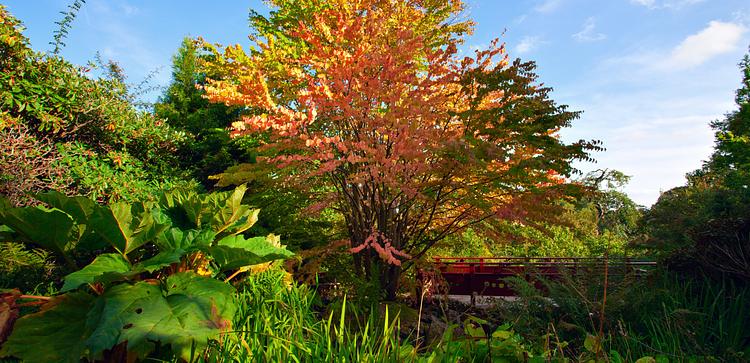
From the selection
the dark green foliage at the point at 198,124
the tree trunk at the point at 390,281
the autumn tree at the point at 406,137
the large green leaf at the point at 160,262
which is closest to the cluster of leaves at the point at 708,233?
the autumn tree at the point at 406,137

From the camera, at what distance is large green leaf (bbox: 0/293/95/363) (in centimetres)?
181

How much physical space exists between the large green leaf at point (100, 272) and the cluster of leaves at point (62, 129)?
5179mm

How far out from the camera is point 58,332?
1.92 metres

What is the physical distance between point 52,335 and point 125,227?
1.89ft

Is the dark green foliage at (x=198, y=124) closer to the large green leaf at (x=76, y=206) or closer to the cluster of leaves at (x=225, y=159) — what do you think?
the cluster of leaves at (x=225, y=159)

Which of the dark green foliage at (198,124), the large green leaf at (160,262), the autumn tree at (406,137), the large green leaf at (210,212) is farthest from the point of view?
the dark green foliage at (198,124)

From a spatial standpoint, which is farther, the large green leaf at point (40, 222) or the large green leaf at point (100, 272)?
the large green leaf at point (40, 222)

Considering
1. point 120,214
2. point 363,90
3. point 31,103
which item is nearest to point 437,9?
point 363,90

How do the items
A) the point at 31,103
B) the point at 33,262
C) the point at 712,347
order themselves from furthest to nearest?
the point at 31,103 → the point at 33,262 → the point at 712,347

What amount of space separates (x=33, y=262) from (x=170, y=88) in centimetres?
1675

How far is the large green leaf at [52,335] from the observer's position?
1814mm

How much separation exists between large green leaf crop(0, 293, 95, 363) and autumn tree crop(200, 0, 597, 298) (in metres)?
3.34

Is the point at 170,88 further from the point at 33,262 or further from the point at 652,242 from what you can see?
the point at 652,242

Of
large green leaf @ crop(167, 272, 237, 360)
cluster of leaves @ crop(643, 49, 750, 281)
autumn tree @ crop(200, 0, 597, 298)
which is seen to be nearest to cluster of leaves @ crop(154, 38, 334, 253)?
autumn tree @ crop(200, 0, 597, 298)
